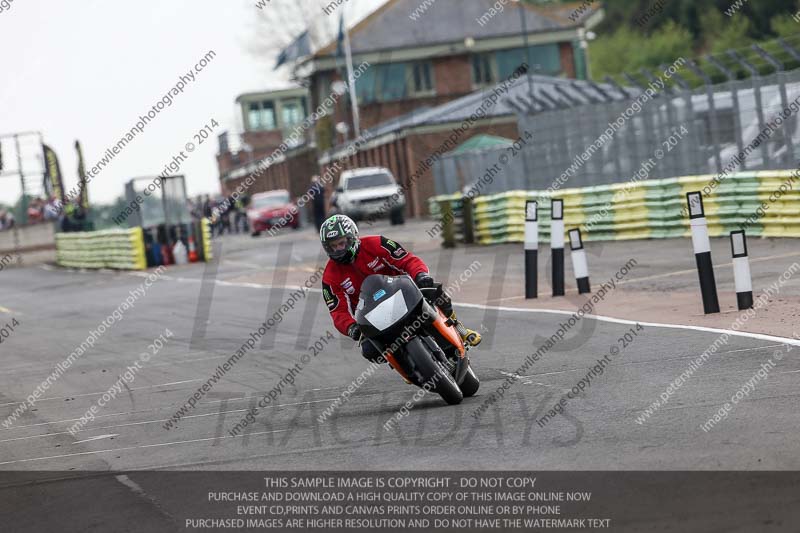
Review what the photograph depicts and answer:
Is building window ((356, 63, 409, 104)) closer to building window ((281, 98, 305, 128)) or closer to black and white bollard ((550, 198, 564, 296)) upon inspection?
building window ((281, 98, 305, 128))

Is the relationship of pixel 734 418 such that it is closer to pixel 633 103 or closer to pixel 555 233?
pixel 555 233

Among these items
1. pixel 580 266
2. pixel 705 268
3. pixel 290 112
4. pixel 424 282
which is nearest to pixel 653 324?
pixel 705 268

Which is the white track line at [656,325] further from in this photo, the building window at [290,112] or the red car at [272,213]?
the building window at [290,112]

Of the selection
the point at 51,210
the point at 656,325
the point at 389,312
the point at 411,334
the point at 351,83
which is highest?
the point at 351,83

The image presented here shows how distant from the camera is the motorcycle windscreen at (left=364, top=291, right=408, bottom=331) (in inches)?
368

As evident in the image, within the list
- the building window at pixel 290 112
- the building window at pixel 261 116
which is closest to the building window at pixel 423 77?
the building window at pixel 290 112

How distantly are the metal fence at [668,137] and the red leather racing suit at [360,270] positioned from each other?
14.3m

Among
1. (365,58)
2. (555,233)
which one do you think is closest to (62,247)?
(365,58)

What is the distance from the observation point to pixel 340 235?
9.66m

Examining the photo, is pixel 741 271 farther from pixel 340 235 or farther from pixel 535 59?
pixel 535 59

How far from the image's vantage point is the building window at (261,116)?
319ft

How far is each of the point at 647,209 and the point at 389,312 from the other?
16.8 metres

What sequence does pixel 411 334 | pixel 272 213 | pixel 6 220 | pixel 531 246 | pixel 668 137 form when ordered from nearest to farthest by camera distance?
pixel 411 334 → pixel 531 246 → pixel 668 137 → pixel 272 213 → pixel 6 220
